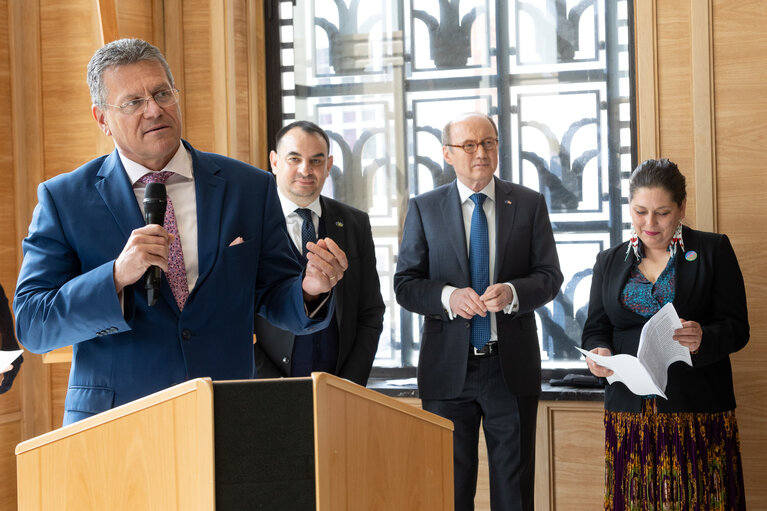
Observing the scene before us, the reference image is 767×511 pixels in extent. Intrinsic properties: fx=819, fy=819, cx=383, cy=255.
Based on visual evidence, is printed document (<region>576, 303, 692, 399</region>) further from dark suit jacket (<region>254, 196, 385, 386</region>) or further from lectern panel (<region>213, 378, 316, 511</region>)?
lectern panel (<region>213, 378, 316, 511</region>)

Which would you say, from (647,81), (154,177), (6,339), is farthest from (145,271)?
(647,81)

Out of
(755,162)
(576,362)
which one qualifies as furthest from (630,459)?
(755,162)

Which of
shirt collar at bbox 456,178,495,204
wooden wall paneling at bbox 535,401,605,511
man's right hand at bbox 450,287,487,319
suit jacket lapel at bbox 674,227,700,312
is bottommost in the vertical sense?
wooden wall paneling at bbox 535,401,605,511

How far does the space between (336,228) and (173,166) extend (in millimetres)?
1231

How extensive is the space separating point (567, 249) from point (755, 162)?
35.7 inches

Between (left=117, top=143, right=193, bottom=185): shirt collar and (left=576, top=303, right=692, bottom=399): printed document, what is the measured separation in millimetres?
1430

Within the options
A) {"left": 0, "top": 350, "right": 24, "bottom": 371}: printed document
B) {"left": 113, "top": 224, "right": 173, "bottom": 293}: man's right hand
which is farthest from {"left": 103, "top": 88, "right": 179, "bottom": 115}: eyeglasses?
{"left": 0, "top": 350, "right": 24, "bottom": 371}: printed document

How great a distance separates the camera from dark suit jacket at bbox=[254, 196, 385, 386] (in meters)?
2.88

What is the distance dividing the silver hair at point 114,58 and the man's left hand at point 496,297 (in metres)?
1.43

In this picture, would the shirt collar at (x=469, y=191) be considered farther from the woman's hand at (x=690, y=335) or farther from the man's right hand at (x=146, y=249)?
the man's right hand at (x=146, y=249)

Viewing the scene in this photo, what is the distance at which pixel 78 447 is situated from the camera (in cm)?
123

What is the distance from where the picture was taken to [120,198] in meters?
1.78

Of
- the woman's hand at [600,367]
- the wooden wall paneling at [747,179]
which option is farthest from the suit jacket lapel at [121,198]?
the wooden wall paneling at [747,179]

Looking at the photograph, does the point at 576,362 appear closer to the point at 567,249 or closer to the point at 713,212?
the point at 567,249
